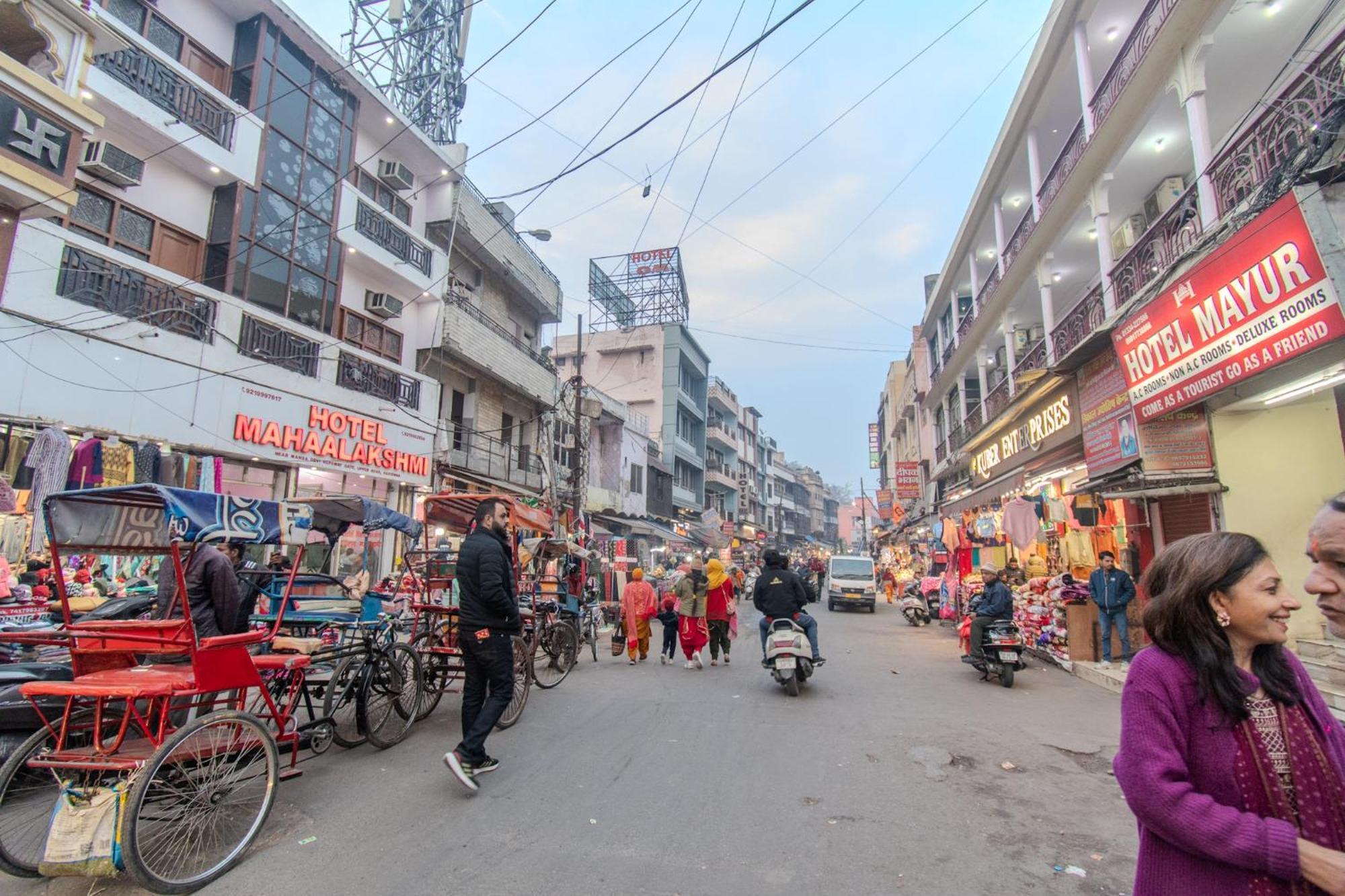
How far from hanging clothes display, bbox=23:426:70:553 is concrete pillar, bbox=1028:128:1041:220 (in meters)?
18.1

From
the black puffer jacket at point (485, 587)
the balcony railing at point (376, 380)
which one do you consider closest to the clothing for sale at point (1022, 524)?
the black puffer jacket at point (485, 587)

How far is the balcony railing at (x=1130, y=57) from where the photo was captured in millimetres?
9499

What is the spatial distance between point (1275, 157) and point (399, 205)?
18.6 metres

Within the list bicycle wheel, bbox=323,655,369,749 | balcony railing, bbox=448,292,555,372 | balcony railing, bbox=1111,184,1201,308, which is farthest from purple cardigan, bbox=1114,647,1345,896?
balcony railing, bbox=448,292,555,372

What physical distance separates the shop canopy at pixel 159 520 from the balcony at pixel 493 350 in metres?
14.1

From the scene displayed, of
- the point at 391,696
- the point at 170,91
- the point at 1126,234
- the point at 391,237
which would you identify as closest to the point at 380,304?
the point at 391,237

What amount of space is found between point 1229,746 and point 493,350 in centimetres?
2021

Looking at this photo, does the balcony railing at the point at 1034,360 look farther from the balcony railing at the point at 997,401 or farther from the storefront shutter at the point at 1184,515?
the storefront shutter at the point at 1184,515

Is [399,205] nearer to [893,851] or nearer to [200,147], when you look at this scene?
[200,147]

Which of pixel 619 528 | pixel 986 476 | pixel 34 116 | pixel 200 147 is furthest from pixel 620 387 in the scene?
pixel 34 116

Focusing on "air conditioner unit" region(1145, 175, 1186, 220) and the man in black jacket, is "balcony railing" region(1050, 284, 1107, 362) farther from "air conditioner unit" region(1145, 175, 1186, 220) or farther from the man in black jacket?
the man in black jacket

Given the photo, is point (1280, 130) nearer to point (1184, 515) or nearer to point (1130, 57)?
point (1130, 57)

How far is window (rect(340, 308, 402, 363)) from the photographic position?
53.2ft

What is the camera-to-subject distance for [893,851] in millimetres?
3838
